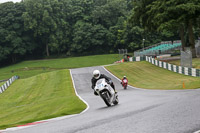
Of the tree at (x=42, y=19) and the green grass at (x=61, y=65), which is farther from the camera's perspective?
the tree at (x=42, y=19)

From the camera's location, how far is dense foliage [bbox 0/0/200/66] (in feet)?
273

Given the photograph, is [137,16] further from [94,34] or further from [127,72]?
[94,34]

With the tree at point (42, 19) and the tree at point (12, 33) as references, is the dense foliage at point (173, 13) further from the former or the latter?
the tree at point (12, 33)

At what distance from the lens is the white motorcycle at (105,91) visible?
11.6m

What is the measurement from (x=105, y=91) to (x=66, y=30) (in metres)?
79.6

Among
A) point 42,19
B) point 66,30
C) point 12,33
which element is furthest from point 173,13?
point 12,33

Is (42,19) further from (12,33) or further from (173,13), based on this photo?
(173,13)

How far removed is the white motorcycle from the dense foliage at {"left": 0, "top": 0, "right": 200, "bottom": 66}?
69546 millimetres

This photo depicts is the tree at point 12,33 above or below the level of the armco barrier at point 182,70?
above

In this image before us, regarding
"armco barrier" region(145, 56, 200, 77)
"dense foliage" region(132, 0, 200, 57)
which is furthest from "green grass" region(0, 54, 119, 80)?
"armco barrier" region(145, 56, 200, 77)

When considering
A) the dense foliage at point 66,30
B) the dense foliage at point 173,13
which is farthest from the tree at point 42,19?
the dense foliage at point 173,13

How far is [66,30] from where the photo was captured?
294 feet

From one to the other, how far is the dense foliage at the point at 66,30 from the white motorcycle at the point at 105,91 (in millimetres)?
69546

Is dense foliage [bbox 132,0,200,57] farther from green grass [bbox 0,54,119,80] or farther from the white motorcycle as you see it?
green grass [bbox 0,54,119,80]
